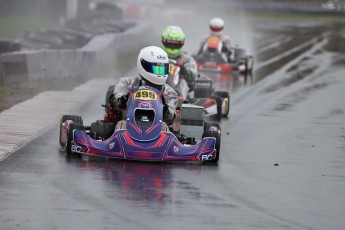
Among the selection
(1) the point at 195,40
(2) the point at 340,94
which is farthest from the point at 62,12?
(2) the point at 340,94

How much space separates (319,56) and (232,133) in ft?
49.5

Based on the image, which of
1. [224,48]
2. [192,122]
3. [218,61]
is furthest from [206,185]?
[224,48]

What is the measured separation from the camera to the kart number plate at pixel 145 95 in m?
11.0

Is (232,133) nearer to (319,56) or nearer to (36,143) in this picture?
(36,143)

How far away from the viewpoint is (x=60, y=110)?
48.8 ft

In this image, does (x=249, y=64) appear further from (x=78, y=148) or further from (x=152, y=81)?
(x=78, y=148)

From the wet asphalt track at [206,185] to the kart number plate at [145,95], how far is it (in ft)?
2.51

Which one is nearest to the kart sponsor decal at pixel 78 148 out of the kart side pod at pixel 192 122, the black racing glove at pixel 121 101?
the black racing glove at pixel 121 101

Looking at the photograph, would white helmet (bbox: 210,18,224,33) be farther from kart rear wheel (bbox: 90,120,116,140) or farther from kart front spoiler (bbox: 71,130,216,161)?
kart front spoiler (bbox: 71,130,216,161)

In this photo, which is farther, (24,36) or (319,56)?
(319,56)

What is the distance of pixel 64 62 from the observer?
19594mm

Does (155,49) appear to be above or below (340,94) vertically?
above

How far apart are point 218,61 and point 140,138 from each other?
510 inches

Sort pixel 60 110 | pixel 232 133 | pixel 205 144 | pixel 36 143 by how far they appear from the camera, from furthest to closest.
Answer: pixel 60 110 < pixel 232 133 < pixel 36 143 < pixel 205 144
